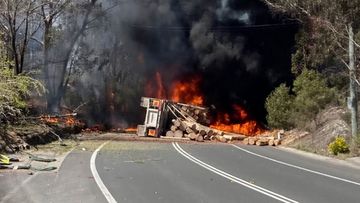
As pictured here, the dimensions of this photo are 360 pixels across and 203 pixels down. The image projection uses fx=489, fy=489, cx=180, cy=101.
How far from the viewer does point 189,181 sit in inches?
457

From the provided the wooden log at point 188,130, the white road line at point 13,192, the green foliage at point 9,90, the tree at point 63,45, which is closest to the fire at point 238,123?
the wooden log at point 188,130

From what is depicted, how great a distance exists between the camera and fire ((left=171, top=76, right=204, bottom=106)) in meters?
36.2

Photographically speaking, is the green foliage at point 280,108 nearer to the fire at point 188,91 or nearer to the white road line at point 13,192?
the fire at point 188,91

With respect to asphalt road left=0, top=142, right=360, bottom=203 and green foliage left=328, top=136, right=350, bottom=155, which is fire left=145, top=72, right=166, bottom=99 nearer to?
green foliage left=328, top=136, right=350, bottom=155

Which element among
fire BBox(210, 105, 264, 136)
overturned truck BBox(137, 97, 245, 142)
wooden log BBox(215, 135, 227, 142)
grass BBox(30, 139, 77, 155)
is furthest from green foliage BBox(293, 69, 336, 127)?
grass BBox(30, 139, 77, 155)

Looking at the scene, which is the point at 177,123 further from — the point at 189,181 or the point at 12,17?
the point at 189,181

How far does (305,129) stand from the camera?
1027 inches

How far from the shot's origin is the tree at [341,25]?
20.3 metres

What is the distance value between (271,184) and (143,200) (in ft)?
12.3

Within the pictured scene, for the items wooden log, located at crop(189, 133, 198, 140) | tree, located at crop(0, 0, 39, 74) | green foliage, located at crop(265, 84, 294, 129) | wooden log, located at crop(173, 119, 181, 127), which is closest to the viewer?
tree, located at crop(0, 0, 39, 74)

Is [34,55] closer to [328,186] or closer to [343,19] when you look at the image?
[343,19]

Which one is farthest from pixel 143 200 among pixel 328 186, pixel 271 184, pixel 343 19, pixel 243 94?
pixel 243 94

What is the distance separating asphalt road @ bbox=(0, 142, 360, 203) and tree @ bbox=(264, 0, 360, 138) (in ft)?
14.3

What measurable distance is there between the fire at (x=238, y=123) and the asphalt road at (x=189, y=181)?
15955mm
